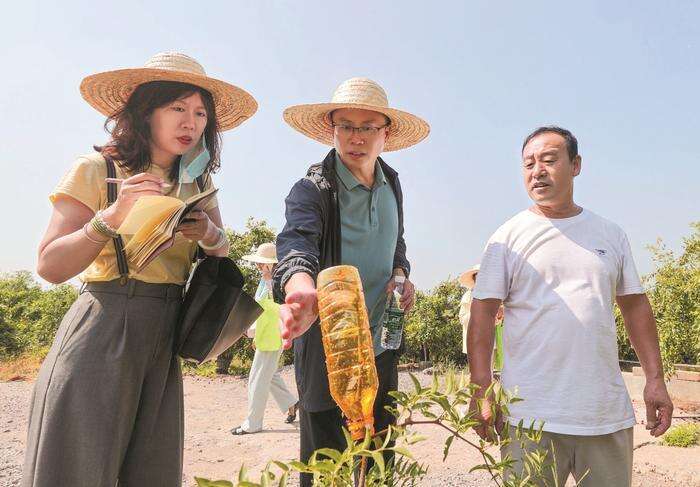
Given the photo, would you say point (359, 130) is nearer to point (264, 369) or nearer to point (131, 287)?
point (131, 287)

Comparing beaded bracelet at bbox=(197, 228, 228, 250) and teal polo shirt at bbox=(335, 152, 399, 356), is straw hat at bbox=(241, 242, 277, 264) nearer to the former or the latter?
teal polo shirt at bbox=(335, 152, 399, 356)

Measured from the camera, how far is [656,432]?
254 cm

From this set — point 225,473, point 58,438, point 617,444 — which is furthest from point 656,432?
point 225,473

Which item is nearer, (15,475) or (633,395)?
(15,475)

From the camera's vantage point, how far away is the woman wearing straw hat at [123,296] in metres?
1.80

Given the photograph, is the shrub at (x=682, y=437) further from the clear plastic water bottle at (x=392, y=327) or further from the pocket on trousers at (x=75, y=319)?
the pocket on trousers at (x=75, y=319)

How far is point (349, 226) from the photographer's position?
97.0 inches

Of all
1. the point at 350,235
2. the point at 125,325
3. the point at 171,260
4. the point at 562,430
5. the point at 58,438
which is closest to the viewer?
the point at 58,438

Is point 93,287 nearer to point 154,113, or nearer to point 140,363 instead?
point 140,363

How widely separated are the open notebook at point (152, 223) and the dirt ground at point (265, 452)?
3.04 m

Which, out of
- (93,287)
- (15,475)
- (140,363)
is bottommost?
(15,475)

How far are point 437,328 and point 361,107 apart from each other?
12197mm

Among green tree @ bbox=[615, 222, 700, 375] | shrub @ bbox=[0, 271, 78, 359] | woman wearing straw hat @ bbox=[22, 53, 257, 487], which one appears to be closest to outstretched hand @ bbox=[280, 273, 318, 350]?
woman wearing straw hat @ bbox=[22, 53, 257, 487]

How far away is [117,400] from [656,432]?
2.46m
